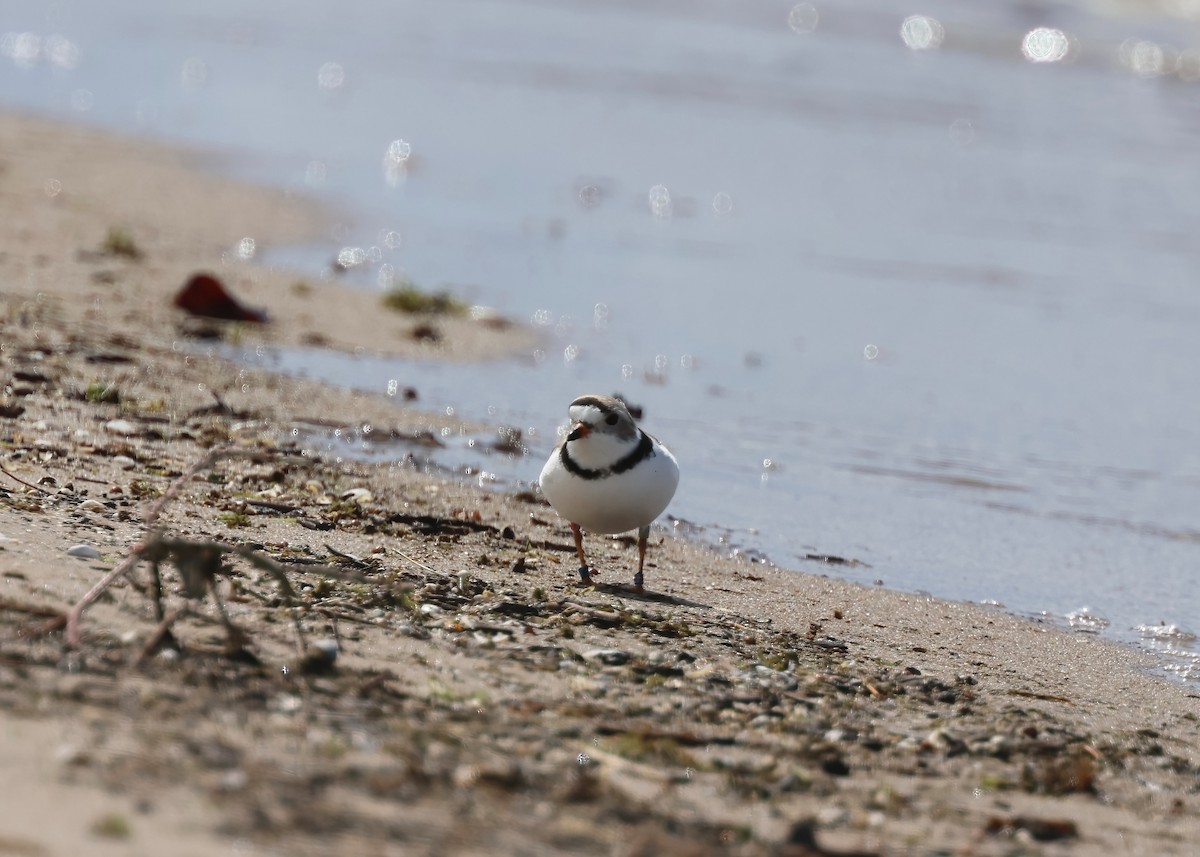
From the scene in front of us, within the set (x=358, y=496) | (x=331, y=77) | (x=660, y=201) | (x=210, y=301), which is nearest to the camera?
(x=358, y=496)

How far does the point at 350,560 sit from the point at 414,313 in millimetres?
5028

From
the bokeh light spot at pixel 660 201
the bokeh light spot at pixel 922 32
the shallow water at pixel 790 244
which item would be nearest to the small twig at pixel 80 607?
the shallow water at pixel 790 244

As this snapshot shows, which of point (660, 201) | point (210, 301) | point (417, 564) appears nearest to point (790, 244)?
point (660, 201)

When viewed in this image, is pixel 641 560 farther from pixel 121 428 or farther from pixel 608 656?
pixel 121 428

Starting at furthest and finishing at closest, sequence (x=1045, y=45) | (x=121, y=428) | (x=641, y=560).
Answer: (x=1045, y=45) < (x=121, y=428) < (x=641, y=560)

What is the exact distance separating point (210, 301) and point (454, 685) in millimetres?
5582

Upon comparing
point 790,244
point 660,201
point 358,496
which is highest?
point 660,201

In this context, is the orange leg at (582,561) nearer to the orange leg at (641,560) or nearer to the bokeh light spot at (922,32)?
the orange leg at (641,560)

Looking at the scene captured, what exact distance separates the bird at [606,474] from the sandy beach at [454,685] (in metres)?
0.26

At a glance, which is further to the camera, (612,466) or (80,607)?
(612,466)

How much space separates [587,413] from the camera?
5.78 m

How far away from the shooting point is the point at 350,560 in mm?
5387

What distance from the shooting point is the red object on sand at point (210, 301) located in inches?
367

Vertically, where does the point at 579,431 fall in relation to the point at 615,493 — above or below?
above
